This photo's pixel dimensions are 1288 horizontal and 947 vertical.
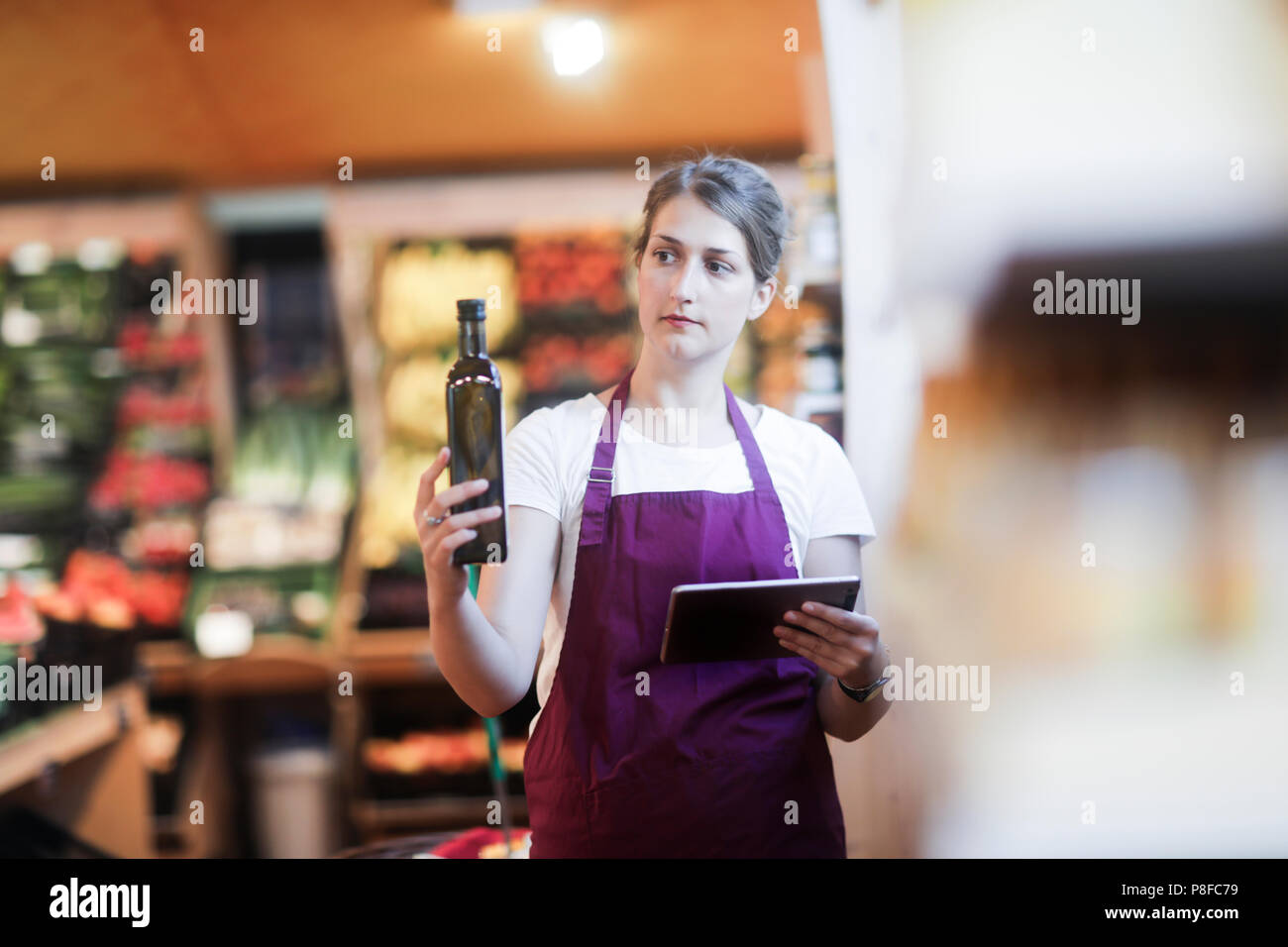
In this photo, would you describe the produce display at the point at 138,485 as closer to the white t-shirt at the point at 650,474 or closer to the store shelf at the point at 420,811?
the store shelf at the point at 420,811

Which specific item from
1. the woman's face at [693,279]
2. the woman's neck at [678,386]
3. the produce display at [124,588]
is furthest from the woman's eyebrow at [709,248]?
the produce display at [124,588]

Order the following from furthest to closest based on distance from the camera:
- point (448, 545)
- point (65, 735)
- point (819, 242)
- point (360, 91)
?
point (360, 91) → point (65, 735) → point (819, 242) → point (448, 545)

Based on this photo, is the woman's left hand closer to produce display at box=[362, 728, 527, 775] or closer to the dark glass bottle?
the dark glass bottle

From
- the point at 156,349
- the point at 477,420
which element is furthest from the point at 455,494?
the point at 156,349

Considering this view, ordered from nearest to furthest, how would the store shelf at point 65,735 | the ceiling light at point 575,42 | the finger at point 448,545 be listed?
the finger at point 448,545, the store shelf at point 65,735, the ceiling light at point 575,42

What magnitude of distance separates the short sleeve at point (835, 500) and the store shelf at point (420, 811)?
6.20ft

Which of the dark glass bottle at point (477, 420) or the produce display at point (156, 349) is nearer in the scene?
the dark glass bottle at point (477, 420)

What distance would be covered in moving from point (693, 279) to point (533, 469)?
381 millimetres

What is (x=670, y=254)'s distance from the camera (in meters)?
1.60

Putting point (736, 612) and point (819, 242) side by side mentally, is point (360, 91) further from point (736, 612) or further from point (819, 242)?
point (736, 612)

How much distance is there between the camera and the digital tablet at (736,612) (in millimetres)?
1406

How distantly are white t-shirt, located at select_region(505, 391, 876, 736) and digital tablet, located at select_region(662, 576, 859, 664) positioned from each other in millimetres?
169

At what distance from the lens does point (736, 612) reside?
57.4 inches
